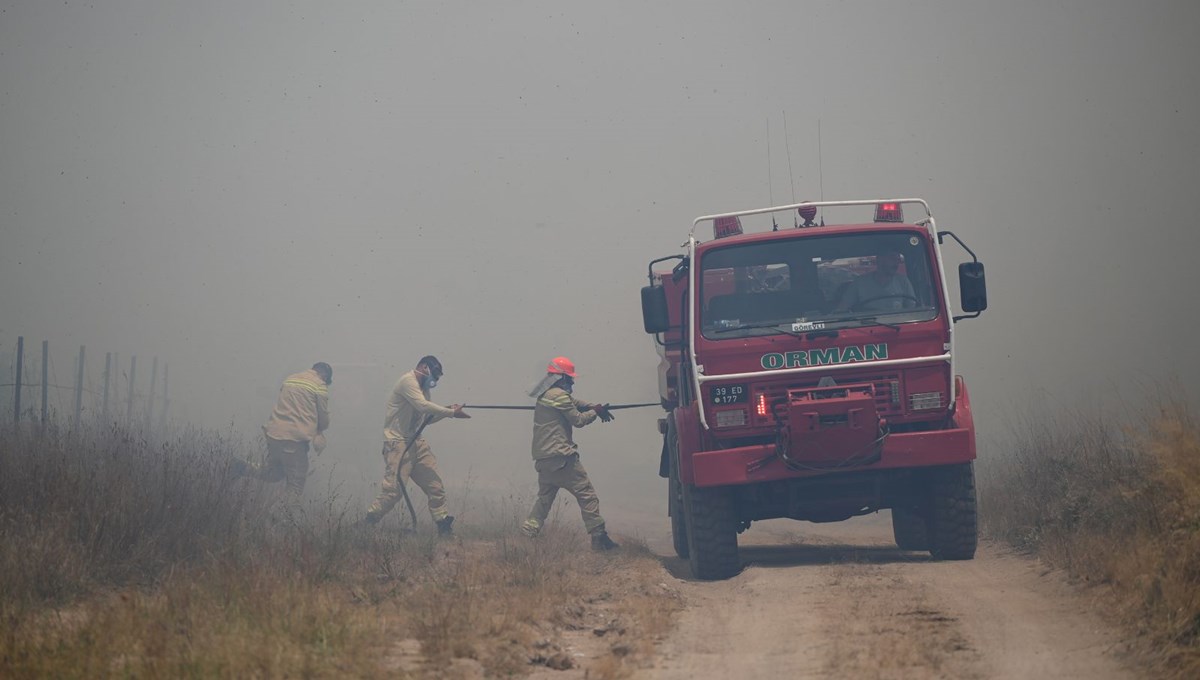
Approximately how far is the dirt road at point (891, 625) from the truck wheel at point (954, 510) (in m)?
0.15

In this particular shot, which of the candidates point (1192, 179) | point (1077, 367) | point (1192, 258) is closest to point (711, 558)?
point (1077, 367)

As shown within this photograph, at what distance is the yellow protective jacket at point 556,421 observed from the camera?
12.0 metres

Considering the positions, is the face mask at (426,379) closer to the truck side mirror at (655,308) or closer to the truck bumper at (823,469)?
the truck side mirror at (655,308)

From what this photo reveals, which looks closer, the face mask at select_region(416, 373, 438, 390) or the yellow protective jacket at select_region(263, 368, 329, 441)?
the face mask at select_region(416, 373, 438, 390)

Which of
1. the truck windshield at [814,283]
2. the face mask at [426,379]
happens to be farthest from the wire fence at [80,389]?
the truck windshield at [814,283]

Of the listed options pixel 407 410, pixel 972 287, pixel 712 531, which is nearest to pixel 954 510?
pixel 972 287

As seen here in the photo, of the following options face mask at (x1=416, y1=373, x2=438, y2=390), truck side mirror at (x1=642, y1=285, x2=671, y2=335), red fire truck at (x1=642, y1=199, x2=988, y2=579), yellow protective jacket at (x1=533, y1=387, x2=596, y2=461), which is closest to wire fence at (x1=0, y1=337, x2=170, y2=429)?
face mask at (x1=416, y1=373, x2=438, y2=390)

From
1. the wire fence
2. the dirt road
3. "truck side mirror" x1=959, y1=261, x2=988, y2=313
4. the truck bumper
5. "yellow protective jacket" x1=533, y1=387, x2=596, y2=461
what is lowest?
the dirt road

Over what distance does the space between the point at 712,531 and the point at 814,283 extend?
212 cm

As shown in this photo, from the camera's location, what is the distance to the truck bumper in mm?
8484

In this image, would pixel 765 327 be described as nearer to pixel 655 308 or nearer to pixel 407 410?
pixel 655 308

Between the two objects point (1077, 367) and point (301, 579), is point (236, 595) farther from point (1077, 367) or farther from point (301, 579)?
point (1077, 367)

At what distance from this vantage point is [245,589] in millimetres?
6766

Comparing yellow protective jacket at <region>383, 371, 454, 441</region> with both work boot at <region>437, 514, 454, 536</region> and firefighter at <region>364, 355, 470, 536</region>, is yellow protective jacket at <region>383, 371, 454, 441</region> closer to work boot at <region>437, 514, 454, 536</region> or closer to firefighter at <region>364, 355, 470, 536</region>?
firefighter at <region>364, 355, 470, 536</region>
